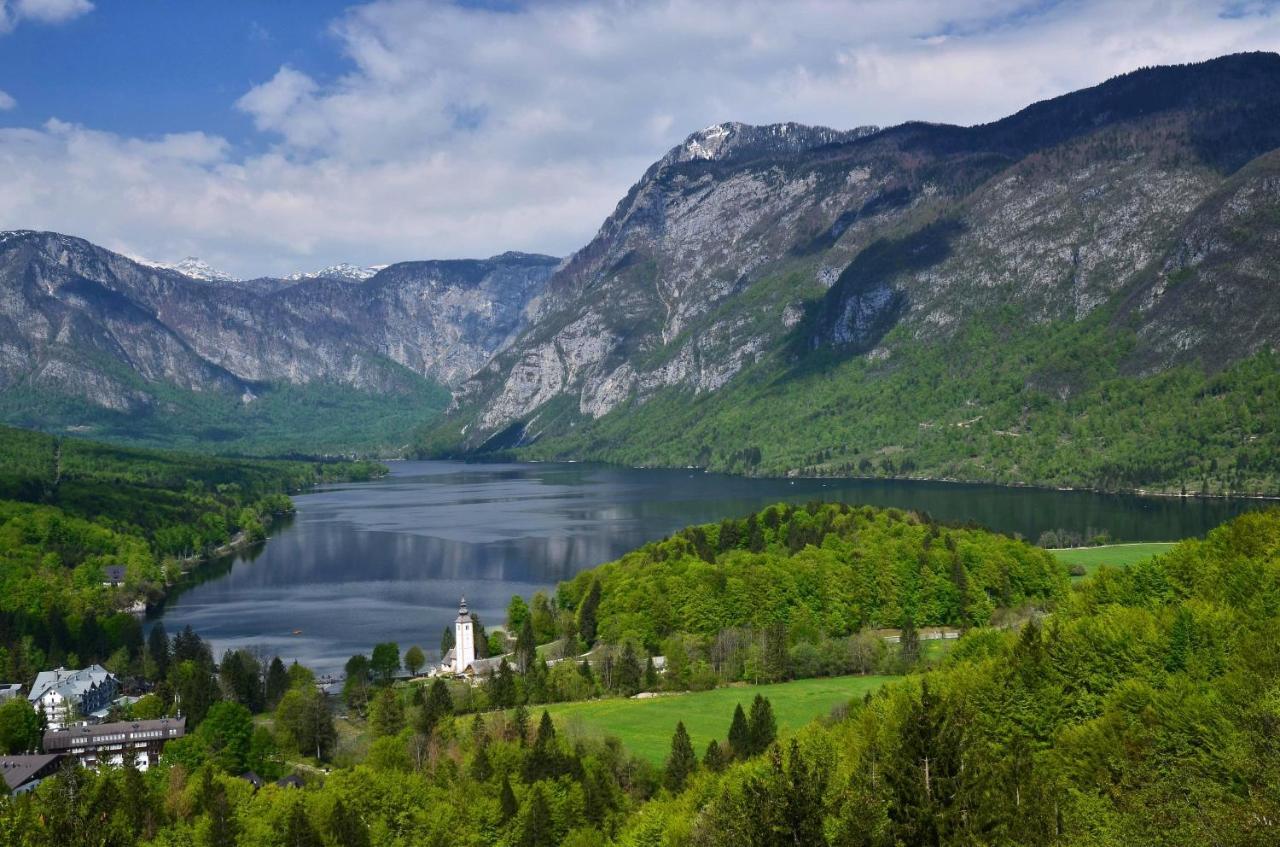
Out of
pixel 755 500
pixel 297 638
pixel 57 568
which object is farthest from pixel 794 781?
pixel 755 500

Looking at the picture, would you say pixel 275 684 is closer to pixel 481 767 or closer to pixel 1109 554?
pixel 481 767

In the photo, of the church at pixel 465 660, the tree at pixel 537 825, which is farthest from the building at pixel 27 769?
the church at pixel 465 660

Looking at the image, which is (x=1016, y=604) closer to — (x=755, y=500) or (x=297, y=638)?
(x=297, y=638)

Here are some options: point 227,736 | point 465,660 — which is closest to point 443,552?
point 465,660

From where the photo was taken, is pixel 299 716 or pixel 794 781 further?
pixel 299 716

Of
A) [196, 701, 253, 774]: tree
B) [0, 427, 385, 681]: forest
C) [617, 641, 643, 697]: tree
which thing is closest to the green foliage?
[617, 641, 643, 697]: tree

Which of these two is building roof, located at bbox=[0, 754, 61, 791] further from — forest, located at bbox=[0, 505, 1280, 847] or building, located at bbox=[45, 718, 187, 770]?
forest, located at bbox=[0, 505, 1280, 847]
